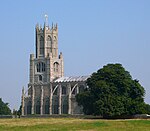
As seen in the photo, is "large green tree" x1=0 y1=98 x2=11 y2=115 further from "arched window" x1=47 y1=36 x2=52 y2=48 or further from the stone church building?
"arched window" x1=47 y1=36 x2=52 y2=48

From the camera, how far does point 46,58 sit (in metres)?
163

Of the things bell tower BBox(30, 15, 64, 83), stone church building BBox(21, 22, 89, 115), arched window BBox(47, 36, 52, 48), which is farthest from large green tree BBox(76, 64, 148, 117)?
arched window BBox(47, 36, 52, 48)

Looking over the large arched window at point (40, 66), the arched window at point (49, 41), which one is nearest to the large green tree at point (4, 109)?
the large arched window at point (40, 66)

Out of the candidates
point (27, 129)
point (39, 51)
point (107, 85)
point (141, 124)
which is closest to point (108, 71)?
point (107, 85)

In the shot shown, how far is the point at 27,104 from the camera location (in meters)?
159

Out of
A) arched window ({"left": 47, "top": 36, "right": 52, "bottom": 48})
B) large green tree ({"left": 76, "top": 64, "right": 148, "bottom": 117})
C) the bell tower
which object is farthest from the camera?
arched window ({"left": 47, "top": 36, "right": 52, "bottom": 48})

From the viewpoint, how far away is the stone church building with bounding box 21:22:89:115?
151125mm

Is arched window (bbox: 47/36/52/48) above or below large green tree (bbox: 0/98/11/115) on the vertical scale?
above

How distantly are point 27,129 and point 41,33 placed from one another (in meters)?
118

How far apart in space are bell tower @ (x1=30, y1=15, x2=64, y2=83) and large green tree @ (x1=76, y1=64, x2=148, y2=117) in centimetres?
6404

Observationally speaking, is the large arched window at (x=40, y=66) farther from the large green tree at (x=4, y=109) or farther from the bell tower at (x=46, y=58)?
the large green tree at (x=4, y=109)

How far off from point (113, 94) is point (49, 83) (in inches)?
2635

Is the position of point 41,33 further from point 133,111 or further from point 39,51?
point 133,111

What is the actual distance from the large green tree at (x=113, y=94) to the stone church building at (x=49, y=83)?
49.3 meters
